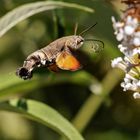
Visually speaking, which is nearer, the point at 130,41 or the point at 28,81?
the point at 130,41

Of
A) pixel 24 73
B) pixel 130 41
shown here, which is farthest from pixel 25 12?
pixel 130 41

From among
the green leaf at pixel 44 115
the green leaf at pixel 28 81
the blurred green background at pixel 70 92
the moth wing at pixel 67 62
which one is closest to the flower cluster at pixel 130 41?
the moth wing at pixel 67 62

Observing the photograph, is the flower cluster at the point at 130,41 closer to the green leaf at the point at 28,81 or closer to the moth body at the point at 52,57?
the moth body at the point at 52,57

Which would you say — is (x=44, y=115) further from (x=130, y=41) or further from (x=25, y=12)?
(x=130, y=41)

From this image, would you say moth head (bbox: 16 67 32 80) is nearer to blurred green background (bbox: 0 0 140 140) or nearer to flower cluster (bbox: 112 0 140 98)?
flower cluster (bbox: 112 0 140 98)

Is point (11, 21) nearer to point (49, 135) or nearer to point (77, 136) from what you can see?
point (77, 136)
